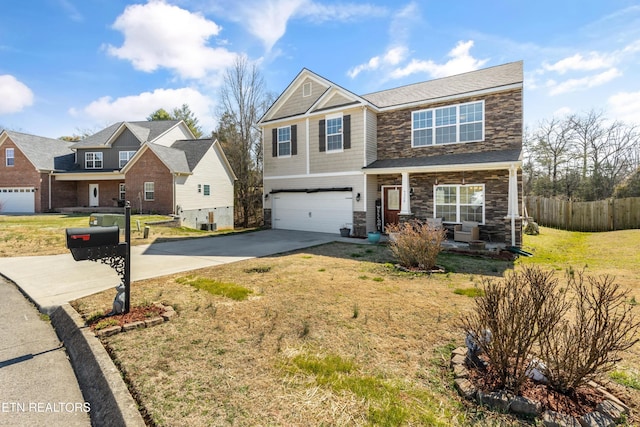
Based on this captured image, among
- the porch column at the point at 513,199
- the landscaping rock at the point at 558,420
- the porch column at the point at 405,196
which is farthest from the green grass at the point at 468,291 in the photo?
the porch column at the point at 405,196

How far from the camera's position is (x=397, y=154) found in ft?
49.4

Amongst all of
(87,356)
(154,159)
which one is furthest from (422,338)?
(154,159)

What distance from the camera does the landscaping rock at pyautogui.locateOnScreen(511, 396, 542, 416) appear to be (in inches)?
105

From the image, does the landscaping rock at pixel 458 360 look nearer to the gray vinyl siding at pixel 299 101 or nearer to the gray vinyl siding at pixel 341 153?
the gray vinyl siding at pixel 341 153

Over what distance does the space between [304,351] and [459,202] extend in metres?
11.6

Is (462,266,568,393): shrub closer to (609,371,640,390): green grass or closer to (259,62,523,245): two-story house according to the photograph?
(609,371,640,390): green grass

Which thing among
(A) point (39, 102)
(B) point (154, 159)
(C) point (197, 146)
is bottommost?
(B) point (154, 159)

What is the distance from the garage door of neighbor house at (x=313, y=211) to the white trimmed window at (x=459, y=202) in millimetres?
4080

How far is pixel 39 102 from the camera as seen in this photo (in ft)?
71.1

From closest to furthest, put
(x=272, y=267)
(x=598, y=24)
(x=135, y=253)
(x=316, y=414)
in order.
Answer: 1. (x=316, y=414)
2. (x=272, y=267)
3. (x=598, y=24)
4. (x=135, y=253)

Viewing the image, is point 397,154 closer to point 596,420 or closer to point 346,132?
point 346,132

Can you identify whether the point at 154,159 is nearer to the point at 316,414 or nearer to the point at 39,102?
the point at 39,102

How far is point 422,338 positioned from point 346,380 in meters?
1.50

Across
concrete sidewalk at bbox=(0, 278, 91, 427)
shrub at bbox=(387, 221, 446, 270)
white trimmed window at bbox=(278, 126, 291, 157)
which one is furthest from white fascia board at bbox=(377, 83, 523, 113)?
concrete sidewalk at bbox=(0, 278, 91, 427)
